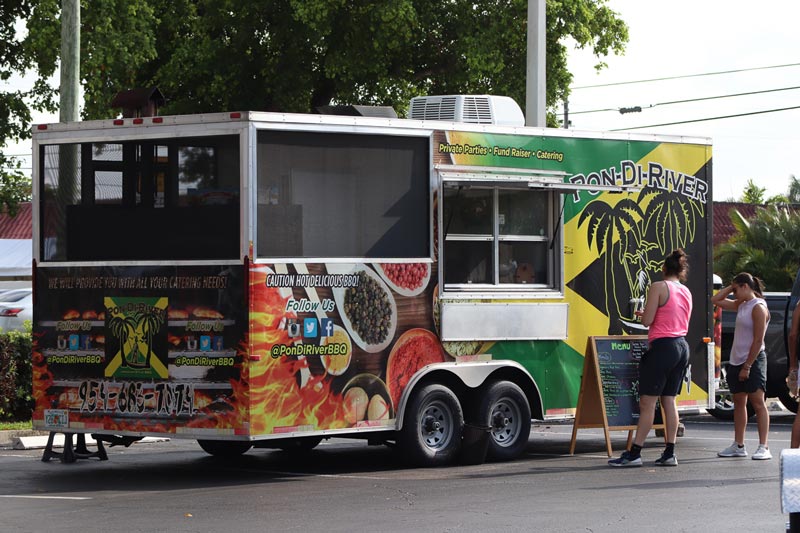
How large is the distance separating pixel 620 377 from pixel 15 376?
7778mm

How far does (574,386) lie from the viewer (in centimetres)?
1405

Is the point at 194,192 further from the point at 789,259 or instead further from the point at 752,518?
the point at 789,259

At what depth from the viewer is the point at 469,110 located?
46.0 feet

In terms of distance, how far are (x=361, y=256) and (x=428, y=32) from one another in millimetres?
14963

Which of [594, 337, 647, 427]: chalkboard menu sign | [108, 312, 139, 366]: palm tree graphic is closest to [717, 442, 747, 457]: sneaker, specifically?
[594, 337, 647, 427]: chalkboard menu sign

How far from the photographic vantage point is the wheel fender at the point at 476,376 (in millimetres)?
12766

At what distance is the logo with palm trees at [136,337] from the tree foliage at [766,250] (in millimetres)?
24128

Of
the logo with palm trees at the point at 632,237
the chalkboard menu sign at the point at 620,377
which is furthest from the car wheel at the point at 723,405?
the chalkboard menu sign at the point at 620,377

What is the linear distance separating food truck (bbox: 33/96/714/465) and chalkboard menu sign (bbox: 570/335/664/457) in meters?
0.28

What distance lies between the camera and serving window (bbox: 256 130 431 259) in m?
12.0

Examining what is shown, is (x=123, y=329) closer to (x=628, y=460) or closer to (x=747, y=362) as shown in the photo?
(x=628, y=460)

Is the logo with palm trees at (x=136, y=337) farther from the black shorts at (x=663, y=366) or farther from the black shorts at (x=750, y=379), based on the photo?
the black shorts at (x=750, y=379)

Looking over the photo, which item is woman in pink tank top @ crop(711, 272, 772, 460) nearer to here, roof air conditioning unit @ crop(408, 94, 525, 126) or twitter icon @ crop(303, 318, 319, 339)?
roof air conditioning unit @ crop(408, 94, 525, 126)

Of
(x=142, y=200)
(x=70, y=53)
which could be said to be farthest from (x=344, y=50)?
(x=142, y=200)
